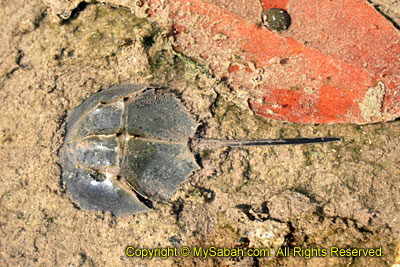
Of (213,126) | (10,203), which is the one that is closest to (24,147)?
(10,203)

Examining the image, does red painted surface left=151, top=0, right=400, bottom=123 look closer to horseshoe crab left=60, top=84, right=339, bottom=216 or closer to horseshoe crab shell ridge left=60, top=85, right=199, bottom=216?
horseshoe crab left=60, top=84, right=339, bottom=216

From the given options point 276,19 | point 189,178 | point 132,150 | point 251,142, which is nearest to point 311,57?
point 276,19

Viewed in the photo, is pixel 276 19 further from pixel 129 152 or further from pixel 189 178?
pixel 129 152

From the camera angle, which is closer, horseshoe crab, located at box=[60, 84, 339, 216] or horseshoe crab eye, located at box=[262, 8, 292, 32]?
horseshoe crab, located at box=[60, 84, 339, 216]

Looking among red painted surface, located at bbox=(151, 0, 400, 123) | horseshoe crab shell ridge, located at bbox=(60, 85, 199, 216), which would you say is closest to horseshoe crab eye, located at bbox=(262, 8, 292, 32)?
red painted surface, located at bbox=(151, 0, 400, 123)

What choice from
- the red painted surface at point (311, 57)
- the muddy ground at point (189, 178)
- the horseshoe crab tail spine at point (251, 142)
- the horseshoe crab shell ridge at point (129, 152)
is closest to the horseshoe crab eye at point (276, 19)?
the red painted surface at point (311, 57)

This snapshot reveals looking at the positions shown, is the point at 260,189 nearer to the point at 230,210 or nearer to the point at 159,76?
the point at 230,210
